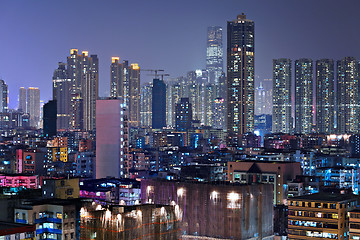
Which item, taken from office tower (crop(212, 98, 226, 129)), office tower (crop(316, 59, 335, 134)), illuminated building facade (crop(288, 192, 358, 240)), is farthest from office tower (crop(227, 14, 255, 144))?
illuminated building facade (crop(288, 192, 358, 240))

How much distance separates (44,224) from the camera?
104ft

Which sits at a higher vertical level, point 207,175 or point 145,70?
point 145,70

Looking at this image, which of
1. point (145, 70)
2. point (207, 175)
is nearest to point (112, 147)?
point (207, 175)

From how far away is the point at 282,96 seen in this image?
14762 centimetres

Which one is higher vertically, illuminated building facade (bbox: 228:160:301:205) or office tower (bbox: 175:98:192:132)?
office tower (bbox: 175:98:192:132)

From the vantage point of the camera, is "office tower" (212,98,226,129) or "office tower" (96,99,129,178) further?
"office tower" (212,98,226,129)

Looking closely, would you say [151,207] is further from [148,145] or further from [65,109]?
[65,109]

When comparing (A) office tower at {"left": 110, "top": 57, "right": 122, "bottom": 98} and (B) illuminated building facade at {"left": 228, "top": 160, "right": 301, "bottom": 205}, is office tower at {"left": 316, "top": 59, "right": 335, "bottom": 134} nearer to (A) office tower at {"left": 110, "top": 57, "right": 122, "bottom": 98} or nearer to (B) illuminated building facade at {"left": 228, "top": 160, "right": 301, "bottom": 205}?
(A) office tower at {"left": 110, "top": 57, "right": 122, "bottom": 98}

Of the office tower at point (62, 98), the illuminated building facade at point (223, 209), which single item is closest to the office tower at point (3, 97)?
the office tower at point (62, 98)

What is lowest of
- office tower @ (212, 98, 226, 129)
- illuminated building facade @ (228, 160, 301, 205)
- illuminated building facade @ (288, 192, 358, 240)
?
illuminated building facade @ (288, 192, 358, 240)

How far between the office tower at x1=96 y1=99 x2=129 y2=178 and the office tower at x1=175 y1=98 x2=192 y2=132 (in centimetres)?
7232

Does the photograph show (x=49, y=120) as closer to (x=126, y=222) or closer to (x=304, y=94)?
(x=304, y=94)

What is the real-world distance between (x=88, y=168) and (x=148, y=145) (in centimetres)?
4395

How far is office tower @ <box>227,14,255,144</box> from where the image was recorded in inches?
4998
